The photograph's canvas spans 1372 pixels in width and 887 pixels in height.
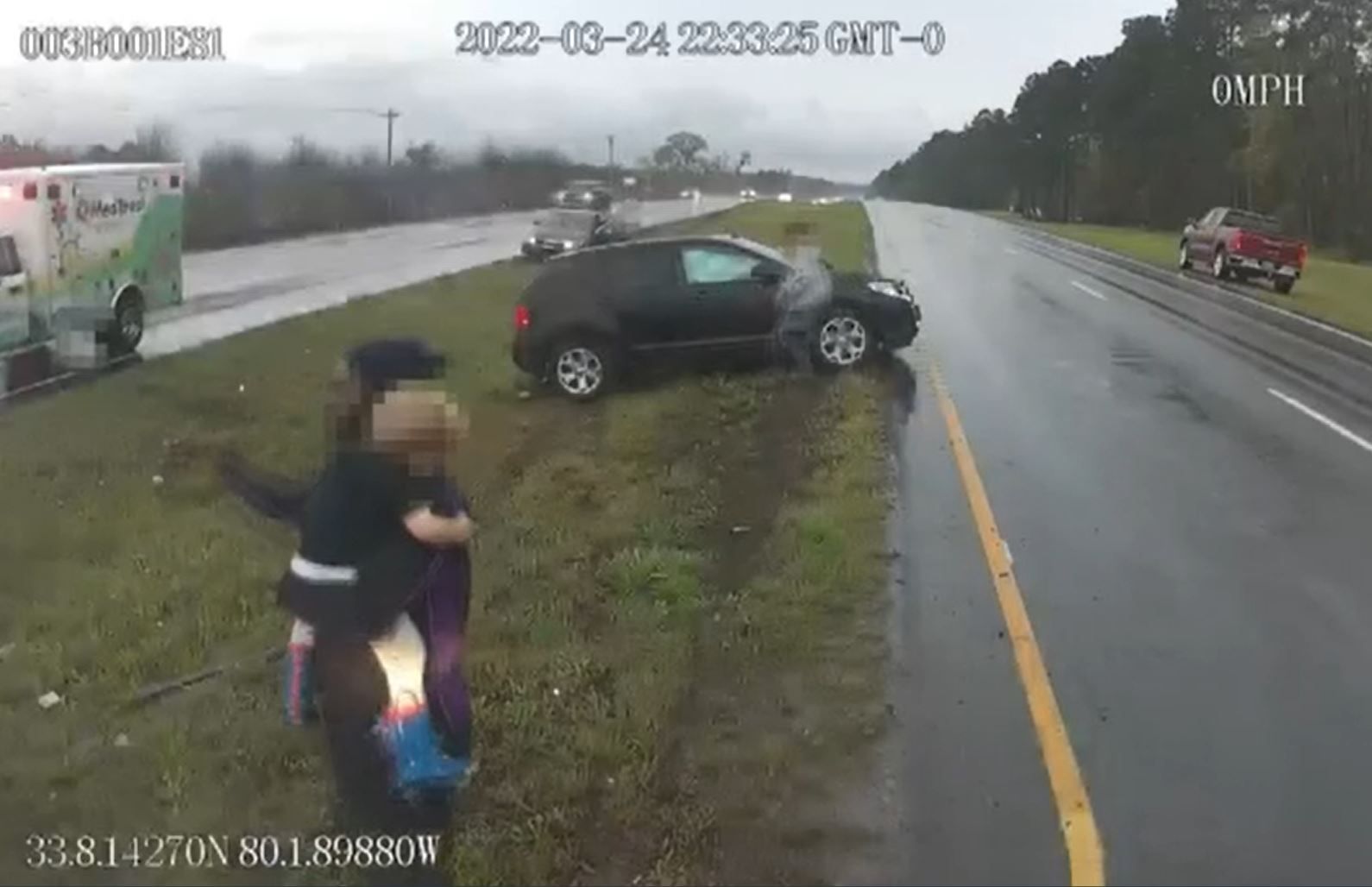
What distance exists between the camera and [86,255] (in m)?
17.7

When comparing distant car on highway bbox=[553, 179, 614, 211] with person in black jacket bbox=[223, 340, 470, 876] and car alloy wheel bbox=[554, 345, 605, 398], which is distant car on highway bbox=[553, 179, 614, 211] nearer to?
car alloy wheel bbox=[554, 345, 605, 398]

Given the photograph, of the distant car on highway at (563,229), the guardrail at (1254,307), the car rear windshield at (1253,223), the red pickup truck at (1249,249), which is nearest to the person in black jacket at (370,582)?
the guardrail at (1254,307)

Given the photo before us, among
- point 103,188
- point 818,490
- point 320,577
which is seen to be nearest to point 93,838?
point 320,577

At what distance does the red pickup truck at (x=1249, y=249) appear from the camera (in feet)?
103

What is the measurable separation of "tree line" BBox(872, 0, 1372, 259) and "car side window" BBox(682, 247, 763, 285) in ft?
Result: 70.9

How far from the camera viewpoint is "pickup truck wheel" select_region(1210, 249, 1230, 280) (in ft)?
108

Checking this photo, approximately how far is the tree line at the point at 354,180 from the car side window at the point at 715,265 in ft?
5.85

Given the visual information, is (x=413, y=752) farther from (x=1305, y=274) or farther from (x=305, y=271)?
A: (x=1305, y=274)

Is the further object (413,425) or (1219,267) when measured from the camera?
(1219,267)

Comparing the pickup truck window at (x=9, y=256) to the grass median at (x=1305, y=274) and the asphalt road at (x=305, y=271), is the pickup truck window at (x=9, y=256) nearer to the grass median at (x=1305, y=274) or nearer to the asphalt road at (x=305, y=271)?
the asphalt road at (x=305, y=271)

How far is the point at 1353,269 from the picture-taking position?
131ft

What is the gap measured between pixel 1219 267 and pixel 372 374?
3212cm

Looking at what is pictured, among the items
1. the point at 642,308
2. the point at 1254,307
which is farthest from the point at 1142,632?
the point at 1254,307

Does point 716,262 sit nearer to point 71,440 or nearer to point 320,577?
point 71,440
